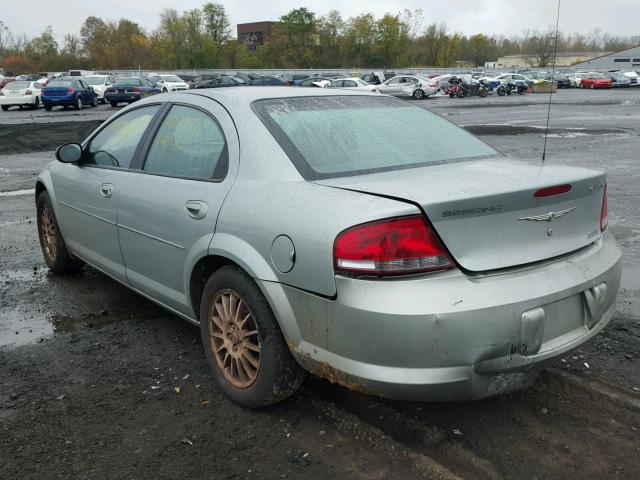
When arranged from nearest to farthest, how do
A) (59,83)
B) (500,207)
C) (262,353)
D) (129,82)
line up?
1. (500,207)
2. (262,353)
3. (59,83)
4. (129,82)

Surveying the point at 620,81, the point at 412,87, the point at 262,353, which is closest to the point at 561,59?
the point at 620,81

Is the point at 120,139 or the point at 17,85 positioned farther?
the point at 17,85

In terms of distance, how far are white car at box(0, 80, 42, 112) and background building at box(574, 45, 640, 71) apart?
9625 cm

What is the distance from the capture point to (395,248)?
2.51 meters

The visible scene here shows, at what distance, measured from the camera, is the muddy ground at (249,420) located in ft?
9.00

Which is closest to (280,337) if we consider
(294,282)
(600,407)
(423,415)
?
(294,282)

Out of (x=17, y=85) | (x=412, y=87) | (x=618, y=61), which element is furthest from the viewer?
(x=618, y=61)

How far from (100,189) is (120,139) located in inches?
16.4

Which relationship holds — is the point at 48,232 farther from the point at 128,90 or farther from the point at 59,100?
the point at 128,90

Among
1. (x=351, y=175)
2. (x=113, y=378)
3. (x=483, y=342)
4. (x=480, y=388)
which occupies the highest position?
(x=351, y=175)

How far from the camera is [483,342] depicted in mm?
2471

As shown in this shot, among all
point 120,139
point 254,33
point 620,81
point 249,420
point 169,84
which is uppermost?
point 254,33

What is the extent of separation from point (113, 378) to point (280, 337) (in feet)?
4.08

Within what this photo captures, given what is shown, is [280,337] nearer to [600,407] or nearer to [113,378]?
[113,378]
